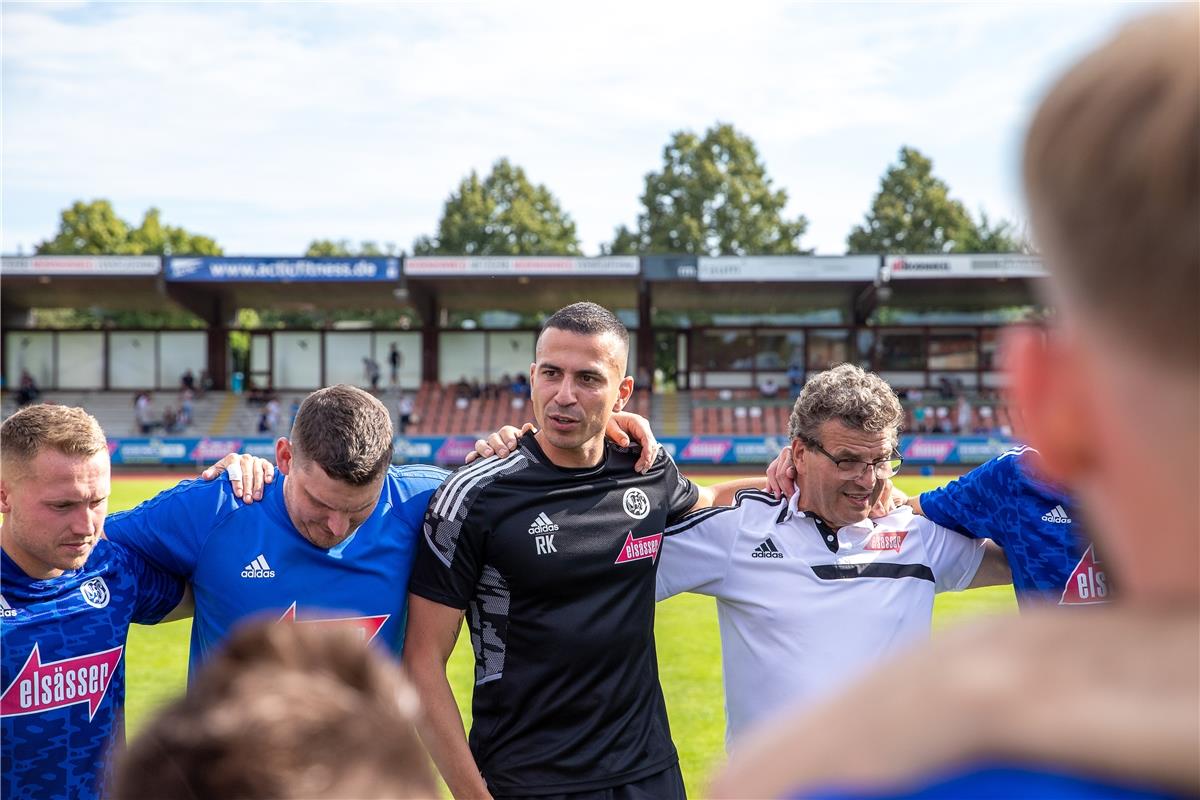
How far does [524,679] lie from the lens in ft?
10.9

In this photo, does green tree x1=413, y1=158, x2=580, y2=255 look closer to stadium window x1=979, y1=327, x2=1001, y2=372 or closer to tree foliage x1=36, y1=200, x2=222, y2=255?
tree foliage x1=36, y1=200, x2=222, y2=255

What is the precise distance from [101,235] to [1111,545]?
66482mm

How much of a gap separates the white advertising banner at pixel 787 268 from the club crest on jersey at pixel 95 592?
31.2 meters

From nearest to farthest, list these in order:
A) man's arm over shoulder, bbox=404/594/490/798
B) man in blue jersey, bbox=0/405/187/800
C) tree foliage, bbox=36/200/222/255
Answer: man in blue jersey, bbox=0/405/187/800 < man's arm over shoulder, bbox=404/594/490/798 < tree foliage, bbox=36/200/222/255

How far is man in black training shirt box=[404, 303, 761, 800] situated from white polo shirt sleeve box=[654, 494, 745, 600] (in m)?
0.20

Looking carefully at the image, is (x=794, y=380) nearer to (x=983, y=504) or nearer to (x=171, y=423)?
(x=171, y=423)

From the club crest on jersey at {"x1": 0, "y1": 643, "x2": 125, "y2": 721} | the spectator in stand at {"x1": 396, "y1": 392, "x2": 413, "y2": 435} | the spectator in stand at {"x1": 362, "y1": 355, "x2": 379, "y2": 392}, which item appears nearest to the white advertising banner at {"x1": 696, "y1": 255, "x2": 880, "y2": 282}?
the spectator in stand at {"x1": 396, "y1": 392, "x2": 413, "y2": 435}

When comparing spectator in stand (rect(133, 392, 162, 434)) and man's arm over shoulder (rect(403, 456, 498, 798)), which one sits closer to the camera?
man's arm over shoulder (rect(403, 456, 498, 798))

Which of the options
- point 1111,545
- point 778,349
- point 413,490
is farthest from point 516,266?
point 1111,545

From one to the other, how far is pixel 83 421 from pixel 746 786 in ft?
9.84

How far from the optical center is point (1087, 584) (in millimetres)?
3463

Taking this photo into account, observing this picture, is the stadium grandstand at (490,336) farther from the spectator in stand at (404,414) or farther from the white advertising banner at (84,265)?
the spectator in stand at (404,414)

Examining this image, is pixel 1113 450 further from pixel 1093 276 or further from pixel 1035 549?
pixel 1035 549

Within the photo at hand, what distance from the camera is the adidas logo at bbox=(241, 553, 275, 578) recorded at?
11.2ft
